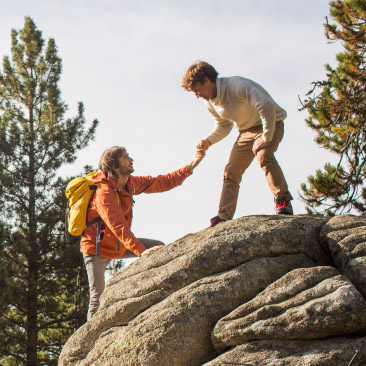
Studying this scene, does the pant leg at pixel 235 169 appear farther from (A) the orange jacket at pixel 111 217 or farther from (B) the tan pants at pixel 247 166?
(A) the orange jacket at pixel 111 217

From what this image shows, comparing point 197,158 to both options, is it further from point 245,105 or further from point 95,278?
point 95,278

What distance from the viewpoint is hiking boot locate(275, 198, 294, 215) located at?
6211 mm

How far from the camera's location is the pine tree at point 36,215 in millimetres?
16547

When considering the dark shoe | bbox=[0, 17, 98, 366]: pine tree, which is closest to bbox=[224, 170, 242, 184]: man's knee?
the dark shoe

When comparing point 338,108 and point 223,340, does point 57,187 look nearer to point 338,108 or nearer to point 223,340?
point 338,108

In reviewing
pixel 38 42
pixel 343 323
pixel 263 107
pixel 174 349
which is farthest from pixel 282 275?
pixel 38 42

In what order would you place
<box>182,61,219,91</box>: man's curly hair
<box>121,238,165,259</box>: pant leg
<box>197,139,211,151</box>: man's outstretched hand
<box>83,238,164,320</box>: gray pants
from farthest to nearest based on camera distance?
<box>197,139,211,151</box>: man's outstretched hand → <box>121,238,165,259</box>: pant leg → <box>182,61,219,91</box>: man's curly hair → <box>83,238,164,320</box>: gray pants

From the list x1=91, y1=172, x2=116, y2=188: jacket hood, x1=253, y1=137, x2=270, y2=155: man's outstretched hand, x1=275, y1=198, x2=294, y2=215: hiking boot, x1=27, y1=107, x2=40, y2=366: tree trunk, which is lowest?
x1=275, y1=198, x2=294, y2=215: hiking boot

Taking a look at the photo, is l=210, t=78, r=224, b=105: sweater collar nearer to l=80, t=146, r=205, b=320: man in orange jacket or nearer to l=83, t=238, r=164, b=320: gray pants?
l=80, t=146, r=205, b=320: man in orange jacket

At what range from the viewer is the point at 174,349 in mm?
4555

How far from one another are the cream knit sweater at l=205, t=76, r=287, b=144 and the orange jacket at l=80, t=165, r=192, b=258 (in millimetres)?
1440

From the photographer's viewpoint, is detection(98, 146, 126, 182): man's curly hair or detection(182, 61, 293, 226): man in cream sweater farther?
detection(98, 146, 126, 182): man's curly hair

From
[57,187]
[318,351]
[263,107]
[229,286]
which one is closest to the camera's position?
[318,351]

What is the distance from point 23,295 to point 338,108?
11.3 metres
